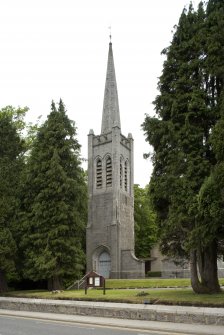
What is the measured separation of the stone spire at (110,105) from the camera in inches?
1803

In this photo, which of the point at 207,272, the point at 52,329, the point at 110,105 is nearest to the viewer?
the point at 52,329

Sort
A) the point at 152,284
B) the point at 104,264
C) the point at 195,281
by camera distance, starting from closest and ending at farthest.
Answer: the point at 195,281, the point at 152,284, the point at 104,264

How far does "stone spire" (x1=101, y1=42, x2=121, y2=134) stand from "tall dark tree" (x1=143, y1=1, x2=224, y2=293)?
2477 centimetres

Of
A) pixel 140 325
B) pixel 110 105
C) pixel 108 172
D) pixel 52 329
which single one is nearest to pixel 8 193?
pixel 52 329

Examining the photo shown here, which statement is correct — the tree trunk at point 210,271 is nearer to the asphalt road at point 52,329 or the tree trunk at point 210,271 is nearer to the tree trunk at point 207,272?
the tree trunk at point 207,272

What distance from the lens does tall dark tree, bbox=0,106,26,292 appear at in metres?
25.9

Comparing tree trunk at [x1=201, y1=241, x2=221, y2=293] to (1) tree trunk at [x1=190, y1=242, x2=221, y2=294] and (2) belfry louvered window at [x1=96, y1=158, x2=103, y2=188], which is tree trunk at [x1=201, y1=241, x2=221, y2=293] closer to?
(1) tree trunk at [x1=190, y1=242, x2=221, y2=294]

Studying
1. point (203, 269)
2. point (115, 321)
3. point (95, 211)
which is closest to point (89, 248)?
point (95, 211)

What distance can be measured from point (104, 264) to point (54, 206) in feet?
48.9

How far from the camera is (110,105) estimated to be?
4628 cm

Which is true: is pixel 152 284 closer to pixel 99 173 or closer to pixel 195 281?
pixel 195 281

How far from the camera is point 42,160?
29.8m

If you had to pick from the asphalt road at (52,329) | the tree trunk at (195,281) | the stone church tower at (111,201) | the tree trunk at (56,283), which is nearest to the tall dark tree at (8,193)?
the tree trunk at (56,283)

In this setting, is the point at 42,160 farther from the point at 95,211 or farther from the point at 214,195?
the point at 214,195
